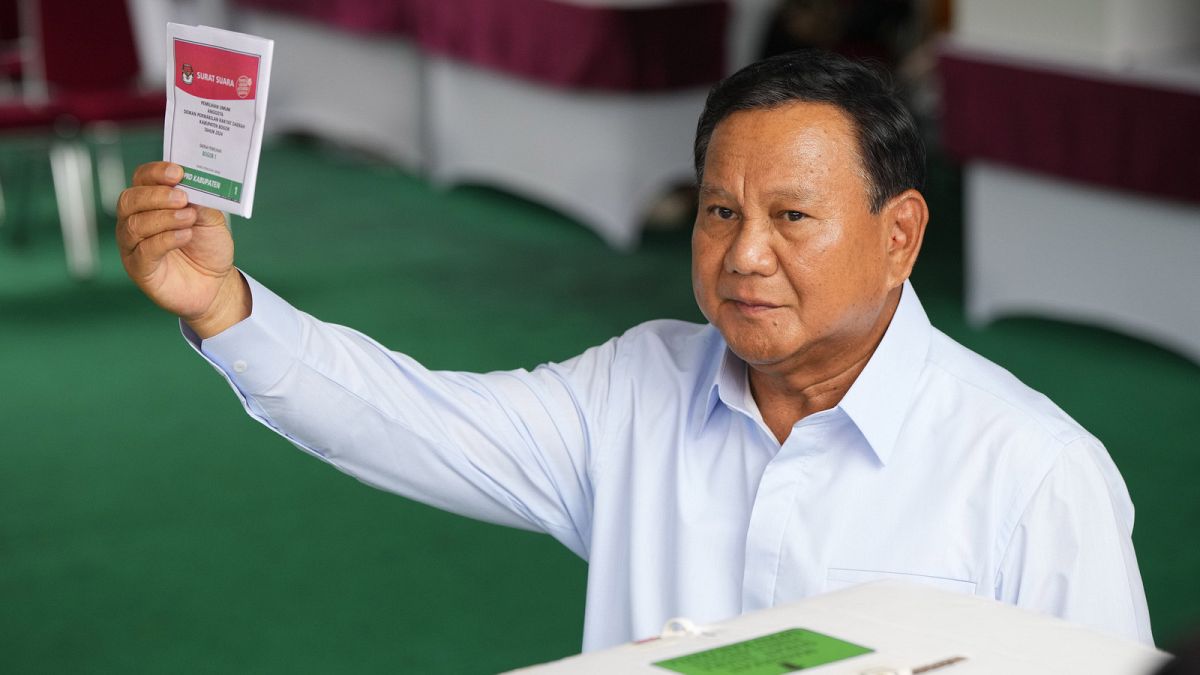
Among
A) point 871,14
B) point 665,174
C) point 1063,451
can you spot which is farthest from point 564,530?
point 871,14

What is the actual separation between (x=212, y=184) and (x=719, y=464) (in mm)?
544

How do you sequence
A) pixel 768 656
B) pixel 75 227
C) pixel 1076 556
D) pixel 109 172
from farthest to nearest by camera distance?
pixel 109 172 < pixel 75 227 < pixel 1076 556 < pixel 768 656

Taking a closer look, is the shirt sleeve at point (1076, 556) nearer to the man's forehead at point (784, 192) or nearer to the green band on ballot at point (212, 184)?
the man's forehead at point (784, 192)

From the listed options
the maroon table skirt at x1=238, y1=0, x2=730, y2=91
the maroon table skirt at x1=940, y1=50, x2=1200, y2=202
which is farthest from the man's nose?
the maroon table skirt at x1=238, y1=0, x2=730, y2=91

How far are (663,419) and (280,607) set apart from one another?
2.00 metres

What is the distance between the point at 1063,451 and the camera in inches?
55.7

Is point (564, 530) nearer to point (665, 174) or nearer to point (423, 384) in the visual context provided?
point (423, 384)

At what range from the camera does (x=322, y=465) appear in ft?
13.9

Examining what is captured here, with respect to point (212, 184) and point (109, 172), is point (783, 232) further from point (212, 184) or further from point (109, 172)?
point (109, 172)

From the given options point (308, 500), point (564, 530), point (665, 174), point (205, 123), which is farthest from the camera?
point (665, 174)

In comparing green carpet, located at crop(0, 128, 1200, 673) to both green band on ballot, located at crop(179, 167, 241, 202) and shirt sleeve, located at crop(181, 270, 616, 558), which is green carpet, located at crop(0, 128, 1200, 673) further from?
green band on ballot, located at crop(179, 167, 241, 202)

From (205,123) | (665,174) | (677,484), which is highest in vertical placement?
(205,123)

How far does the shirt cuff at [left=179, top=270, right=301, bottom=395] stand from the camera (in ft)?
4.80

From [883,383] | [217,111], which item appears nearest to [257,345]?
[217,111]
